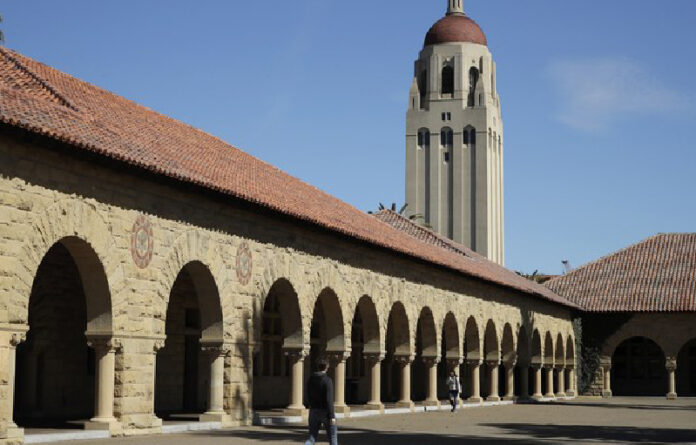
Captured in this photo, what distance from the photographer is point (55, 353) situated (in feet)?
69.9

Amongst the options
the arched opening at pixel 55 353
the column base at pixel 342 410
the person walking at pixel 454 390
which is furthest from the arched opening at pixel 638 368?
the arched opening at pixel 55 353

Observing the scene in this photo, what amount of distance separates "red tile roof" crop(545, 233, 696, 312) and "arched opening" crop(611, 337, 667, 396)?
2.65m

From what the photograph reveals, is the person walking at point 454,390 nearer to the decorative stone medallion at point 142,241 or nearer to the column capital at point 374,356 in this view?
the column capital at point 374,356

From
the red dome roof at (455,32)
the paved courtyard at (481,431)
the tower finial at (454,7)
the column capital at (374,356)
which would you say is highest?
the tower finial at (454,7)

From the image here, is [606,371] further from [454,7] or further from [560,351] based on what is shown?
[454,7]

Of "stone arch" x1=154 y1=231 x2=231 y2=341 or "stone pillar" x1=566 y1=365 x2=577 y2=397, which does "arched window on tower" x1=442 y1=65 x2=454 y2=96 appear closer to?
"stone pillar" x1=566 y1=365 x2=577 y2=397

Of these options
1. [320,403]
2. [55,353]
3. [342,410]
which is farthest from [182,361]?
[320,403]

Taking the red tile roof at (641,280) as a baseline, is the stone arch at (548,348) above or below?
below

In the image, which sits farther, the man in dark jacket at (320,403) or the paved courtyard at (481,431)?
the paved courtyard at (481,431)

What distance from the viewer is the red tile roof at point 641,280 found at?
48312mm

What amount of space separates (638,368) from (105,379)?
124 feet

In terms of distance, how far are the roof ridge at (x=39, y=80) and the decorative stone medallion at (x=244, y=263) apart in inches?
164

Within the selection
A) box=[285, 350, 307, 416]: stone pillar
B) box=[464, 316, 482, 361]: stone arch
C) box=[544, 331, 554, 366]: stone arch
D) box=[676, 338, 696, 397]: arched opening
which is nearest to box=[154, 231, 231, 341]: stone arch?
box=[285, 350, 307, 416]: stone pillar

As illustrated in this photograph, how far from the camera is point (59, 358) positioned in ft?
70.2
